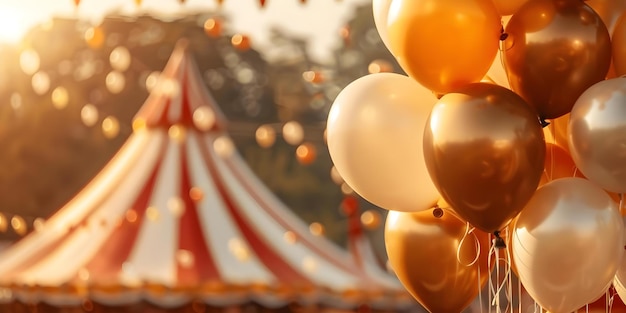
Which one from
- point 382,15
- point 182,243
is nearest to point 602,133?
point 382,15

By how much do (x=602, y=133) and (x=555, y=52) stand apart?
18cm

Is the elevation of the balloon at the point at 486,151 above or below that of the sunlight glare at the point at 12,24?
above

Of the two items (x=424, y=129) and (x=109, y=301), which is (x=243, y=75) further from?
(x=424, y=129)

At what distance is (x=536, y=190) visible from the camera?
6.41 feet

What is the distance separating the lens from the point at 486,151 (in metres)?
1.81

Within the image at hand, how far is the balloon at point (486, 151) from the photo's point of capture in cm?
182

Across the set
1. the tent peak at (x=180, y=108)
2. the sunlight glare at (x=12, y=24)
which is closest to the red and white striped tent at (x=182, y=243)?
the tent peak at (x=180, y=108)

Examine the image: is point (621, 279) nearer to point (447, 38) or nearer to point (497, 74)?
point (497, 74)

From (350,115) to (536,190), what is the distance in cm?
42

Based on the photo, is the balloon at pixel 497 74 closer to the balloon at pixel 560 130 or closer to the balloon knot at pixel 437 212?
the balloon at pixel 560 130

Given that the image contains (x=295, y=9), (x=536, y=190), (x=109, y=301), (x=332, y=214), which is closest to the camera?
(x=536, y=190)

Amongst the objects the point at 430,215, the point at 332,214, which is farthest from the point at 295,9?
the point at 430,215

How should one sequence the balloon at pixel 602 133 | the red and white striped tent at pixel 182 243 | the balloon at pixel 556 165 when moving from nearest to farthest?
the balloon at pixel 602 133 < the balloon at pixel 556 165 < the red and white striped tent at pixel 182 243

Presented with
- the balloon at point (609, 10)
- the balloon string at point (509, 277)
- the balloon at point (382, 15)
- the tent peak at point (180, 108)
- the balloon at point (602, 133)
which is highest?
the balloon at point (382, 15)
